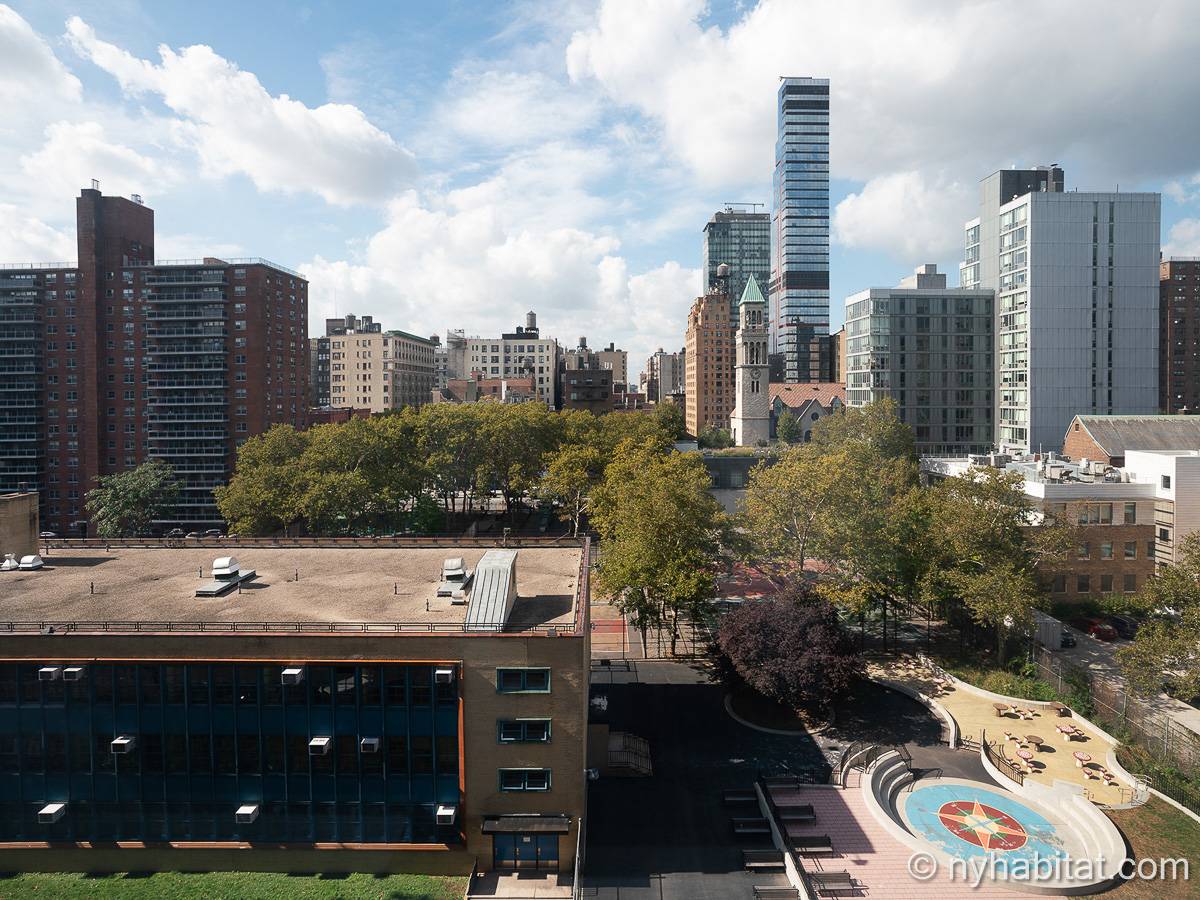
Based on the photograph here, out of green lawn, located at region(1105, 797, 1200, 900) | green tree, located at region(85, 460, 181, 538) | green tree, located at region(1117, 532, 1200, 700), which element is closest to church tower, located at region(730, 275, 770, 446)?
green tree, located at region(85, 460, 181, 538)

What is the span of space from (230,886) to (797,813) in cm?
2202

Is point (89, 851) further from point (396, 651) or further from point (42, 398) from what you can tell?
point (42, 398)

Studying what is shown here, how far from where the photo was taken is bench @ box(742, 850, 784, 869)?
91.6 feet

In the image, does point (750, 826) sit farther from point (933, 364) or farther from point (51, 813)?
point (933, 364)

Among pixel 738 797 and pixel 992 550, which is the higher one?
pixel 992 550

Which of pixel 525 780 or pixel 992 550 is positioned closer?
pixel 525 780

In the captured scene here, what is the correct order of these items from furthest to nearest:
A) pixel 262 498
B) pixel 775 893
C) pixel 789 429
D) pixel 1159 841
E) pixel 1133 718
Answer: pixel 789 429 < pixel 262 498 < pixel 1133 718 < pixel 1159 841 < pixel 775 893

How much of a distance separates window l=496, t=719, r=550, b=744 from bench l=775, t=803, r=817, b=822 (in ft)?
36.3

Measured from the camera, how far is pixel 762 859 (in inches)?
1115

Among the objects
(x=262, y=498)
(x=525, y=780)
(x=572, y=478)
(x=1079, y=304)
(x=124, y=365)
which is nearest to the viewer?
(x=525, y=780)

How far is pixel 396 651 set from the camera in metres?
26.9

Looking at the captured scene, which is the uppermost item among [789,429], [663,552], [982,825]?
[789,429]

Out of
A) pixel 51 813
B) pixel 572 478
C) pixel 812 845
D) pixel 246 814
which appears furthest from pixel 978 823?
pixel 572 478

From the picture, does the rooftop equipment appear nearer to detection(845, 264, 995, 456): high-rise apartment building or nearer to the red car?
the red car
